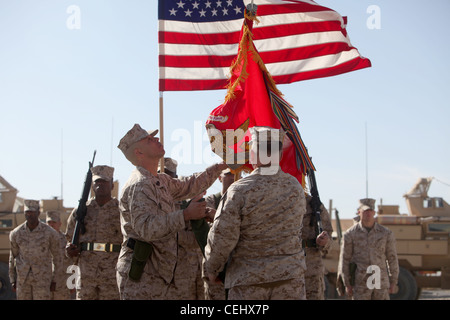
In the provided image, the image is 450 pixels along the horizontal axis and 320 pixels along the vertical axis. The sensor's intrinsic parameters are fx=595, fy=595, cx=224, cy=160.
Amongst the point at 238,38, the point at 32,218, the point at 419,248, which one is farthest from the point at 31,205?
the point at 419,248

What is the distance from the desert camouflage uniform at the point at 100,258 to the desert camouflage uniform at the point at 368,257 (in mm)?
3930

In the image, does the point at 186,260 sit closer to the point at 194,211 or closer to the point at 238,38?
the point at 194,211

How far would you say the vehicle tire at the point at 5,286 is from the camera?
13.9m

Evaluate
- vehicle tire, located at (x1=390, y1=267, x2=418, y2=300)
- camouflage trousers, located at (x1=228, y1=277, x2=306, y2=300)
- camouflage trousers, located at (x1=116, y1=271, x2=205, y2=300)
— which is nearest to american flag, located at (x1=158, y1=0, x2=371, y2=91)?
camouflage trousers, located at (x1=116, y1=271, x2=205, y2=300)

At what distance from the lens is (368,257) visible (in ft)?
29.4

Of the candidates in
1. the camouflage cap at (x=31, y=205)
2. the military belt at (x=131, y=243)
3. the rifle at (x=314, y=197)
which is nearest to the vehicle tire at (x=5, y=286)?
the camouflage cap at (x=31, y=205)

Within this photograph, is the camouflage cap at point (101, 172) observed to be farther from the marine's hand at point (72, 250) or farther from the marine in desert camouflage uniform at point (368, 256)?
the marine in desert camouflage uniform at point (368, 256)

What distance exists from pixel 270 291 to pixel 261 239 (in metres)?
0.34

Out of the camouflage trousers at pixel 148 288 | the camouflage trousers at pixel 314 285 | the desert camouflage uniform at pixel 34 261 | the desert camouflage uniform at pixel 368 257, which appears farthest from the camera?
Result: the desert camouflage uniform at pixel 34 261

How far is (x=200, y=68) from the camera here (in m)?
7.11

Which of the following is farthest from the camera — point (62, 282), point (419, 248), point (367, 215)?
point (419, 248)
